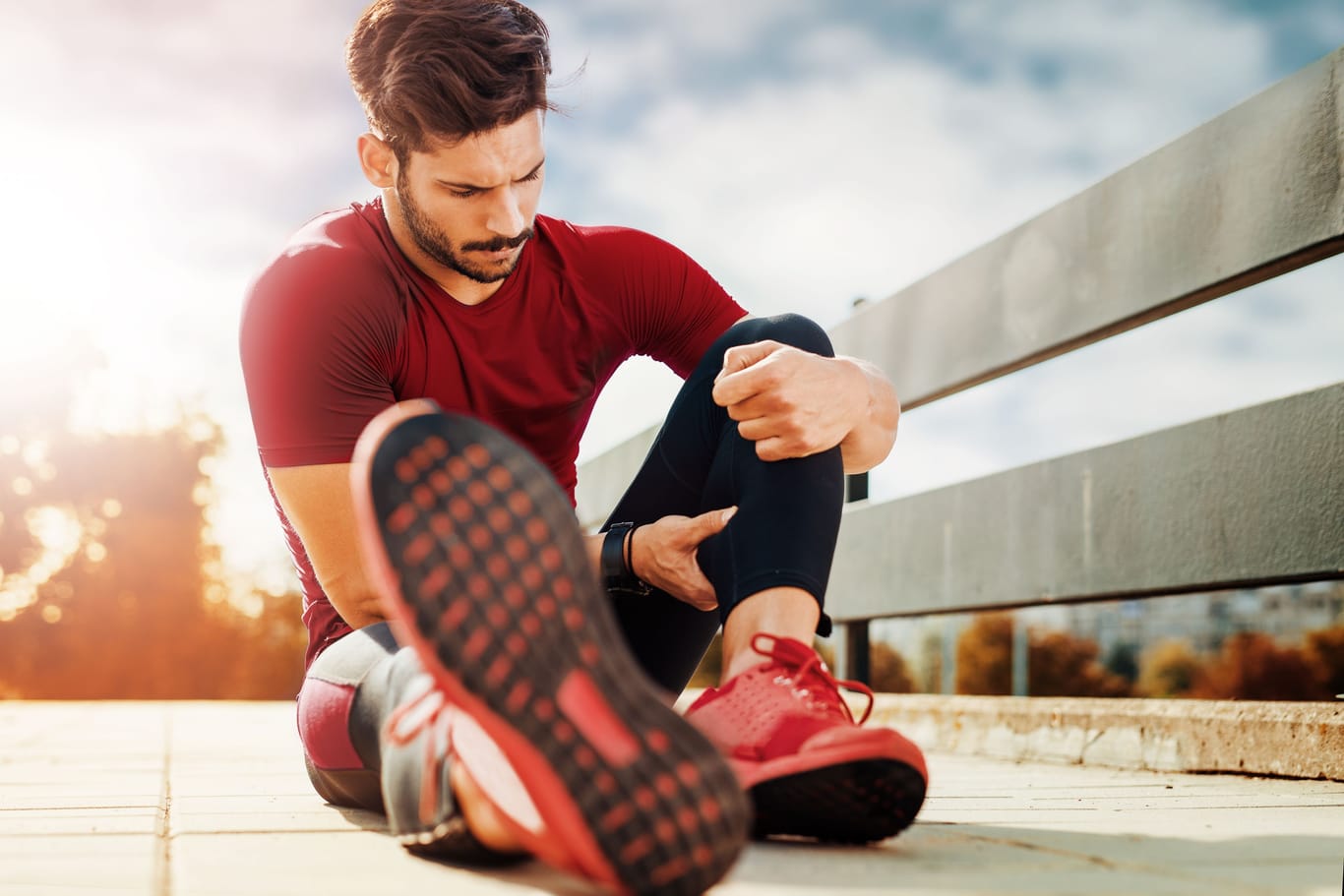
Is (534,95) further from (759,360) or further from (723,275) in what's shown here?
(759,360)

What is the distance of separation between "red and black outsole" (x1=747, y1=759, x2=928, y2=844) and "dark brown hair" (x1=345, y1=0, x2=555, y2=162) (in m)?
1.05

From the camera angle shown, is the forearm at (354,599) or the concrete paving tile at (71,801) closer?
the forearm at (354,599)

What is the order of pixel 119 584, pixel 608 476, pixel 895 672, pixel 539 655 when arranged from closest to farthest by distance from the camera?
pixel 539 655 < pixel 608 476 < pixel 119 584 < pixel 895 672

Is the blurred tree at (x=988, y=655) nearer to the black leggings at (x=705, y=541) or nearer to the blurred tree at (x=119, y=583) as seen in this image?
the blurred tree at (x=119, y=583)

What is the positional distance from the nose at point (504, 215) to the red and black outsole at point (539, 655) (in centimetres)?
87

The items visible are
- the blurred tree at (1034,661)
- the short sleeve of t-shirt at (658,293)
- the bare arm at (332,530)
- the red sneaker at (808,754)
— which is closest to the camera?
the red sneaker at (808,754)

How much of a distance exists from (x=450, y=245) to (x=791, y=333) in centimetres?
53

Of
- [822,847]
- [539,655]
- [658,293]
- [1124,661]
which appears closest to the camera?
[539,655]

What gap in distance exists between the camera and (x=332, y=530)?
1.47 metres

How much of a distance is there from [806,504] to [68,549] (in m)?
20.7

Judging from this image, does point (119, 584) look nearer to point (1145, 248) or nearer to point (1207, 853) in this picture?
point (1145, 248)

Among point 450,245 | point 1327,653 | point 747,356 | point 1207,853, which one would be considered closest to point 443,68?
point 450,245

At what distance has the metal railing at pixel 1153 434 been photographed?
188 cm

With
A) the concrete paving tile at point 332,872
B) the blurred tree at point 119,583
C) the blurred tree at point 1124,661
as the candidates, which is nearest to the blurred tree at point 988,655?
the blurred tree at point 1124,661
